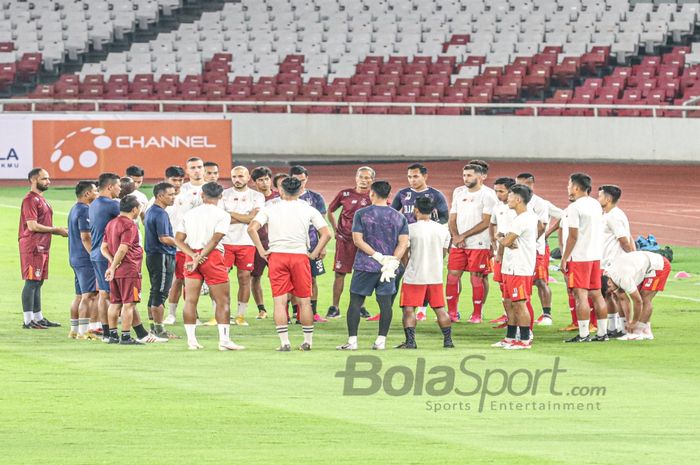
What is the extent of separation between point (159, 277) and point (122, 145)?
738 inches

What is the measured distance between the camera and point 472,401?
37.2 feet

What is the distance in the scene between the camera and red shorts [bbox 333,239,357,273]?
53.9ft

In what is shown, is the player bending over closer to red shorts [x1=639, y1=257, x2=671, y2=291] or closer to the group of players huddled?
the group of players huddled

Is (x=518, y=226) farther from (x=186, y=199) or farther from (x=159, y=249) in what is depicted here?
(x=186, y=199)

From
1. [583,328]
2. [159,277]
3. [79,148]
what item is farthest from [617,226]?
[79,148]

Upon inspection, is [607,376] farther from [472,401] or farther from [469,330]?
[469,330]

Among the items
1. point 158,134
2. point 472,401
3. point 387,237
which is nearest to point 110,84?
point 158,134

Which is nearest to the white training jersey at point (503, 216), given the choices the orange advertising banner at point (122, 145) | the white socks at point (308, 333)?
the white socks at point (308, 333)

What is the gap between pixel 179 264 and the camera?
15.7 meters

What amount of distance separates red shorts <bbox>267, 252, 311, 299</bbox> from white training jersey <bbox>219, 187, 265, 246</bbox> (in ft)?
6.99

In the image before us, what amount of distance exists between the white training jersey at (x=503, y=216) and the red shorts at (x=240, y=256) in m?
3.05

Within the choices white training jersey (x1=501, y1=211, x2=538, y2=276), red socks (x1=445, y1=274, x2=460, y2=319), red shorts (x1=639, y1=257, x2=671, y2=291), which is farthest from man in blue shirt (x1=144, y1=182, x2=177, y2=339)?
red shorts (x1=639, y1=257, x2=671, y2=291)

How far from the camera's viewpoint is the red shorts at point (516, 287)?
46.4 feet

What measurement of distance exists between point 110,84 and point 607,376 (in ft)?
107
